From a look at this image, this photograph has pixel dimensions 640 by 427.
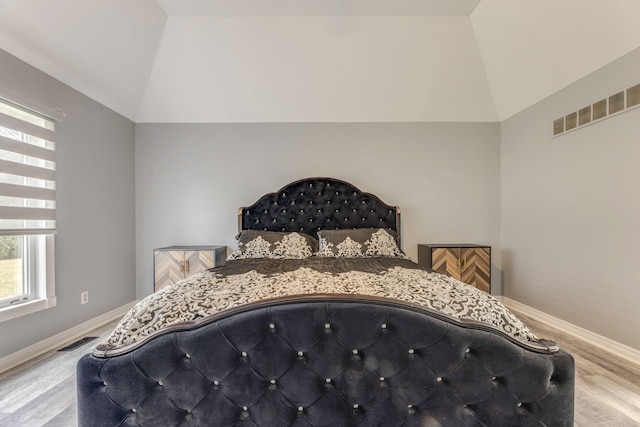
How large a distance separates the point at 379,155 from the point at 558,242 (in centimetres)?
210

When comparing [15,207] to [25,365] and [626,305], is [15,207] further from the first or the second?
[626,305]

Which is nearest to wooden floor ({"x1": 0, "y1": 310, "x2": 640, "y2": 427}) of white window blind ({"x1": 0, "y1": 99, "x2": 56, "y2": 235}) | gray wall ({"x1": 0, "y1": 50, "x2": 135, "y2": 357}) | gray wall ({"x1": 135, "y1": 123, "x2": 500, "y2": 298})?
gray wall ({"x1": 0, "y1": 50, "x2": 135, "y2": 357})

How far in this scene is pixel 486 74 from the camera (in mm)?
3318

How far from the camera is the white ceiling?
92.9 inches

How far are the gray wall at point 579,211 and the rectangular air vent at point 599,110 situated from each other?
5 centimetres

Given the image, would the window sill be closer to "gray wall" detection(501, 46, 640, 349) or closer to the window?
the window

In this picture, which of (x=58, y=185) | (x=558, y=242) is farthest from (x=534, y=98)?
(x=58, y=185)

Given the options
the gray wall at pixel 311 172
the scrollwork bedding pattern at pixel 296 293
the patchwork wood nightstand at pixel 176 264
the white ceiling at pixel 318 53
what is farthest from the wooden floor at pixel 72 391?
the white ceiling at pixel 318 53

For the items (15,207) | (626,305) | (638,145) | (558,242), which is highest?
(638,145)

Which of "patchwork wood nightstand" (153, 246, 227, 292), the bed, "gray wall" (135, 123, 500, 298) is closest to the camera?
the bed

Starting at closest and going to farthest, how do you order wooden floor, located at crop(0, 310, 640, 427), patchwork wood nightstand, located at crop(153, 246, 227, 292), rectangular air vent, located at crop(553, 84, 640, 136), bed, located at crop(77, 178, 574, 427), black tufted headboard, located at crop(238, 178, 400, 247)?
1. bed, located at crop(77, 178, 574, 427)
2. wooden floor, located at crop(0, 310, 640, 427)
3. rectangular air vent, located at crop(553, 84, 640, 136)
4. patchwork wood nightstand, located at crop(153, 246, 227, 292)
5. black tufted headboard, located at crop(238, 178, 400, 247)

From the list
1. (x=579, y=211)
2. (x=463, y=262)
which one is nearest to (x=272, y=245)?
(x=463, y=262)

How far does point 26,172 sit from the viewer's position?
231 centimetres

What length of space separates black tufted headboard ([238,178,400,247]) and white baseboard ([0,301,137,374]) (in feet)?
5.53
